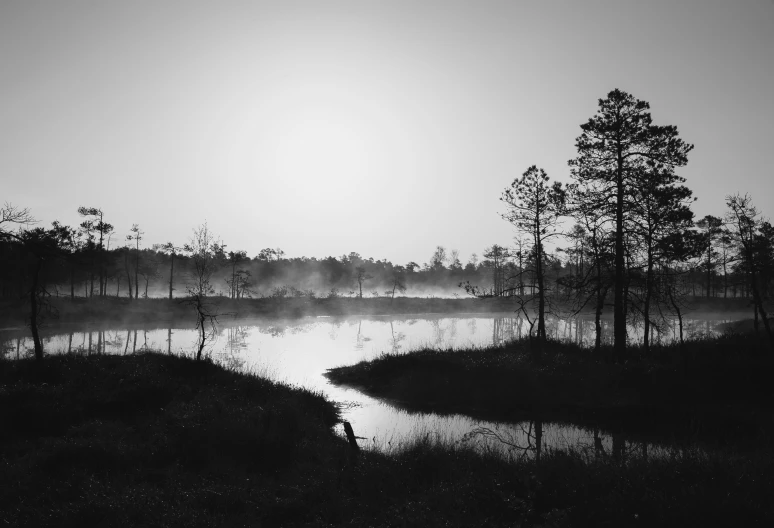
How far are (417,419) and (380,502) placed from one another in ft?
27.4

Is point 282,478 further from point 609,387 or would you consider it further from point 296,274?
point 296,274

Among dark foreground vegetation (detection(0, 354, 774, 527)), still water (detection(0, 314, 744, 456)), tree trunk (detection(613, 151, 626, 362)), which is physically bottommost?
still water (detection(0, 314, 744, 456))

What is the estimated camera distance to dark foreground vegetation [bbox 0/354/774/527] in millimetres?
7320

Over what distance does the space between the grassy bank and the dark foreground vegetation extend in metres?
6.27

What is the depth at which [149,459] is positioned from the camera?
396 inches

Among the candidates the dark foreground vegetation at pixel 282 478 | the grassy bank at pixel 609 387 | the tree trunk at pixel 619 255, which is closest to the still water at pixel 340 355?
the grassy bank at pixel 609 387

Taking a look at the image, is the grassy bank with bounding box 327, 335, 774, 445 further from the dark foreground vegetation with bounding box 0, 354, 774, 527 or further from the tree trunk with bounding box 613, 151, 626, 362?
the dark foreground vegetation with bounding box 0, 354, 774, 527

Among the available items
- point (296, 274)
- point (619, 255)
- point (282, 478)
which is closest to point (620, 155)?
point (619, 255)

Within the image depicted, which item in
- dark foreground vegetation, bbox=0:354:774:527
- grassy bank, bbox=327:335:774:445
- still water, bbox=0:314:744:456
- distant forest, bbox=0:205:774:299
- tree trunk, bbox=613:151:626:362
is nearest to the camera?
dark foreground vegetation, bbox=0:354:774:527

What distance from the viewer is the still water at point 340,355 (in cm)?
1353

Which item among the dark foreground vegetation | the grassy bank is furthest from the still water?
the dark foreground vegetation

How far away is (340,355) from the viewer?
1266 inches

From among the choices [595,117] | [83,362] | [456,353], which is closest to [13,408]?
[83,362]

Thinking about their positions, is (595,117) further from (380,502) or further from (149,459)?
(149,459)
